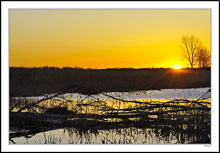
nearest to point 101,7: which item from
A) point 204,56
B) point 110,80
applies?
point 204,56

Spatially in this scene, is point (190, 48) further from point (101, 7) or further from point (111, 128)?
point (101, 7)

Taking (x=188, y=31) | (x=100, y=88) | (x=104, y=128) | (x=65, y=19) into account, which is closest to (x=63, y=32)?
(x=65, y=19)

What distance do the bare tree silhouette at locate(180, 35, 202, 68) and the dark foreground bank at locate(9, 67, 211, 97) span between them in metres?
4.62

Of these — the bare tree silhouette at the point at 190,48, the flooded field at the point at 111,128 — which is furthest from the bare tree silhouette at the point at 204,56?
the flooded field at the point at 111,128

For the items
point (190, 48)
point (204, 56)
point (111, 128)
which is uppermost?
point (190, 48)

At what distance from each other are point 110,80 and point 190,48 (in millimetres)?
9108

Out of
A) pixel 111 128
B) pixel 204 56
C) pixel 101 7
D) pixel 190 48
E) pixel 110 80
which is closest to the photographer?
pixel 101 7

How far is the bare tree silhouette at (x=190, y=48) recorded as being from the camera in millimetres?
7434

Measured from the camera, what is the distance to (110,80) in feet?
54.1

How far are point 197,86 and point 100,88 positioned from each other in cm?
486

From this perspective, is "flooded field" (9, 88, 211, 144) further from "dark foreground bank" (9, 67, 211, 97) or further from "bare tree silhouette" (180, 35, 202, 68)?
Answer: "dark foreground bank" (9, 67, 211, 97)

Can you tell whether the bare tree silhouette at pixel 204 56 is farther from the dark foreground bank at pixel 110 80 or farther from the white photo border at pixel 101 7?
the dark foreground bank at pixel 110 80

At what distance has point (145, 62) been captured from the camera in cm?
797

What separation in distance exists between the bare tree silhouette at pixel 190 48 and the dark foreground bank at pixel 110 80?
15.1 feet
